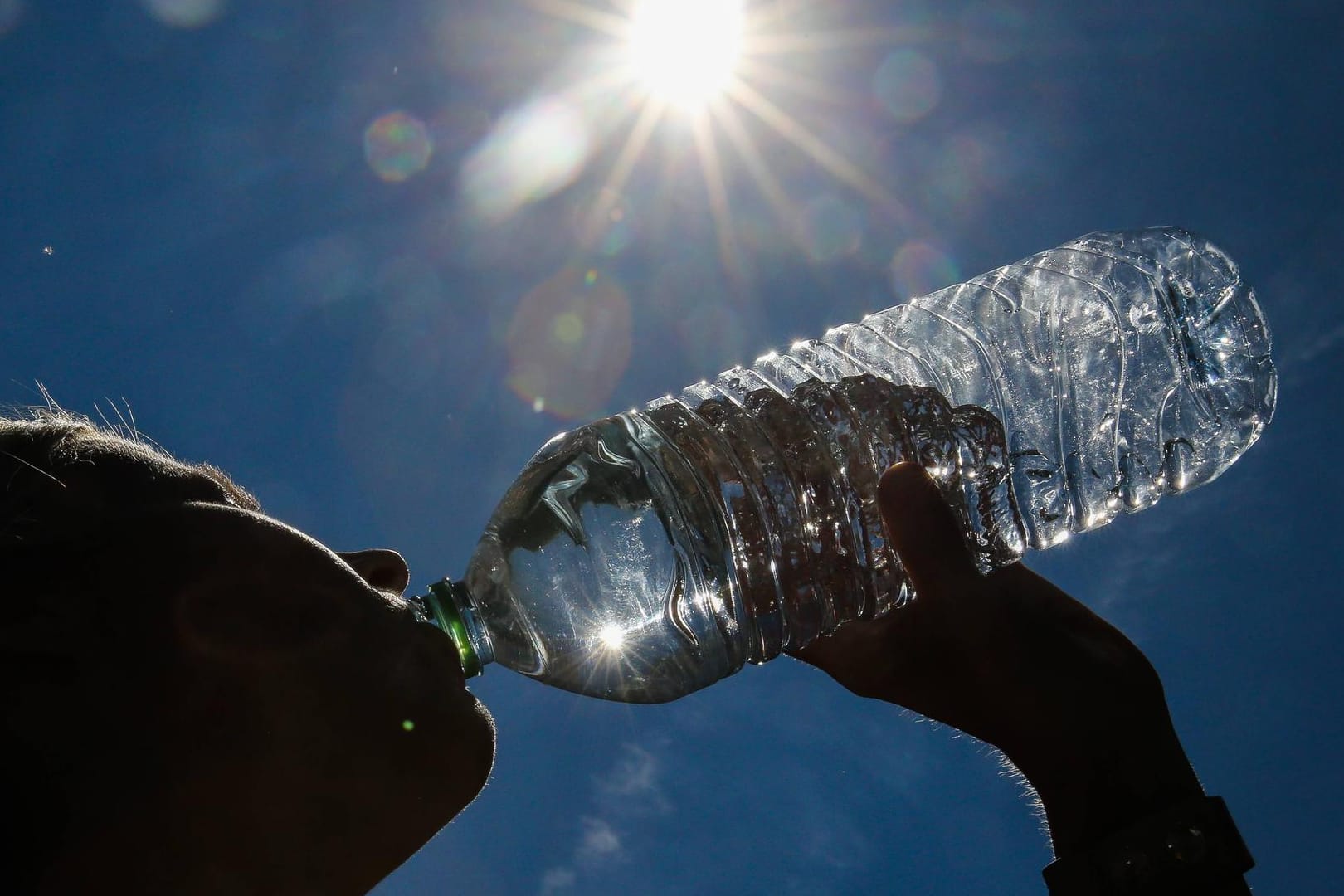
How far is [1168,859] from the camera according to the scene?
50.3 inches

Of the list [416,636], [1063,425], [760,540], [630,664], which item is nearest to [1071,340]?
[1063,425]

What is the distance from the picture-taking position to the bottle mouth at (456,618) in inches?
63.3

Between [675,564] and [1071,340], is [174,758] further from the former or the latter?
[1071,340]

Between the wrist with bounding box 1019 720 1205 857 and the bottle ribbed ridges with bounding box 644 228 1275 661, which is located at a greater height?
the bottle ribbed ridges with bounding box 644 228 1275 661

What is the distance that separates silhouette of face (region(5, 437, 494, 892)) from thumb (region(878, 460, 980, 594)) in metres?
0.85

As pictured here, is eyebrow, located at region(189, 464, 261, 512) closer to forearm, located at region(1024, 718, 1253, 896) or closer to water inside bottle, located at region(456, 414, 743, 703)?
water inside bottle, located at region(456, 414, 743, 703)

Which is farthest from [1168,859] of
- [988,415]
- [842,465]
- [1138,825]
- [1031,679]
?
[988,415]

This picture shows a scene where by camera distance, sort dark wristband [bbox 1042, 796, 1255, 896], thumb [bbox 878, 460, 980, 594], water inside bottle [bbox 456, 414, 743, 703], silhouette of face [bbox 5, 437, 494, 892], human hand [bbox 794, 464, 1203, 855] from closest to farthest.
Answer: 1. silhouette of face [bbox 5, 437, 494, 892]
2. dark wristband [bbox 1042, 796, 1255, 896]
3. human hand [bbox 794, 464, 1203, 855]
4. thumb [bbox 878, 460, 980, 594]
5. water inside bottle [bbox 456, 414, 743, 703]

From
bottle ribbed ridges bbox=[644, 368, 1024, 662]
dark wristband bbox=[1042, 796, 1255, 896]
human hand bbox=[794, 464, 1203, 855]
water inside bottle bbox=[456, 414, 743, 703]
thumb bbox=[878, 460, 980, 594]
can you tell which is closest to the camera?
dark wristband bbox=[1042, 796, 1255, 896]

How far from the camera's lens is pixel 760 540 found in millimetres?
2002

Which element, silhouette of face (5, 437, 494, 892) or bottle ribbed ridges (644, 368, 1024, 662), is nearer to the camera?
silhouette of face (5, 437, 494, 892)

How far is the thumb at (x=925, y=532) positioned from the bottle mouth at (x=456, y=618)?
2.86 feet

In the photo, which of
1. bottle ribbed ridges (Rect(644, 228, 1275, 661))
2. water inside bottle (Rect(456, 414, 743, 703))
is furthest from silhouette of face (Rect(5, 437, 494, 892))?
bottle ribbed ridges (Rect(644, 228, 1275, 661))

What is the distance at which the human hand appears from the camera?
1399 millimetres
